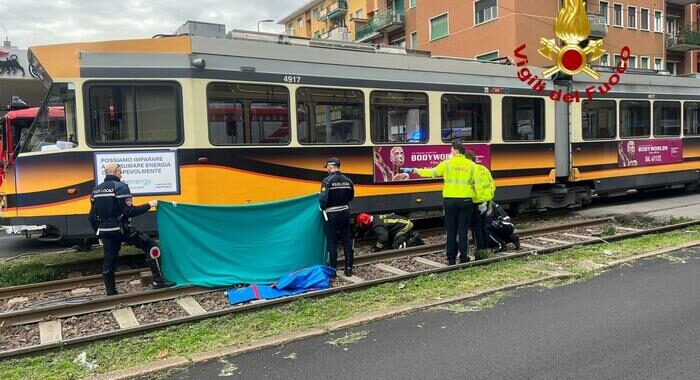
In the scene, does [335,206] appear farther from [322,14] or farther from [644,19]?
[322,14]

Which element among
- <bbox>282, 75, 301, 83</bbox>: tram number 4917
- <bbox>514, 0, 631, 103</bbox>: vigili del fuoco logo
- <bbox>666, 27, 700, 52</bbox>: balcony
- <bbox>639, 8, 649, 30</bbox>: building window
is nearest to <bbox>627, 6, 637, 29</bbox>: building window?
<bbox>639, 8, 649, 30</bbox>: building window

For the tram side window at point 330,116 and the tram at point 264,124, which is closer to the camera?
the tram at point 264,124

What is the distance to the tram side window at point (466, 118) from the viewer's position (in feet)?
33.9

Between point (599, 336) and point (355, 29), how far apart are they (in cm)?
4615

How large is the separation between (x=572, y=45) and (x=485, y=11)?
21016 millimetres

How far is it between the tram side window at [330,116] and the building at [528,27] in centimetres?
1976

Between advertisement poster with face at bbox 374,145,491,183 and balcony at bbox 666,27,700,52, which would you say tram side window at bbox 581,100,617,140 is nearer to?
advertisement poster with face at bbox 374,145,491,183

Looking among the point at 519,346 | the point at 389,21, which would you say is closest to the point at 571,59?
the point at 519,346

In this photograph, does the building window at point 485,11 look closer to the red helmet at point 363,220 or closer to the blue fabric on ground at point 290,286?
the red helmet at point 363,220

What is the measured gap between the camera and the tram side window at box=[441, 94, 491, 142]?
33.9 ft

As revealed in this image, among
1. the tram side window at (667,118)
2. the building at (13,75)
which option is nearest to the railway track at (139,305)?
the tram side window at (667,118)

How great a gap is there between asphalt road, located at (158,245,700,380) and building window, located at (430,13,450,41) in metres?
32.3

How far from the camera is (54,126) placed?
7.58 metres

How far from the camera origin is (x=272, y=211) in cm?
738
